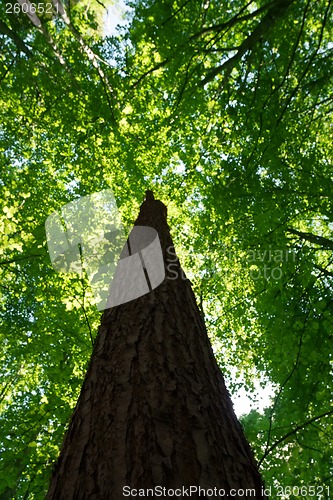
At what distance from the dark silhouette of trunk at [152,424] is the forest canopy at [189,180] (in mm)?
2582

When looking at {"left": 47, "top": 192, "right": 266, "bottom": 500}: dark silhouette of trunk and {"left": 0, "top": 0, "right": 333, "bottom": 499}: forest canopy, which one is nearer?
{"left": 47, "top": 192, "right": 266, "bottom": 500}: dark silhouette of trunk

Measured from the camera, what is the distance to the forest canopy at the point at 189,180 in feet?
15.6

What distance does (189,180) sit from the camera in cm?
841

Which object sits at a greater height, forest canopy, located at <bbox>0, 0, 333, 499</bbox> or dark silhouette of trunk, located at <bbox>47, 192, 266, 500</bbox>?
forest canopy, located at <bbox>0, 0, 333, 499</bbox>

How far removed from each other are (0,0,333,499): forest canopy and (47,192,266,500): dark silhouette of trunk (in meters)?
2.58

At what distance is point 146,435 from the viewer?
3.92 feet

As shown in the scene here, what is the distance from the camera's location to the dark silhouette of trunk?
1.06 m

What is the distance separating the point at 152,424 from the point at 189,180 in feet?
25.4

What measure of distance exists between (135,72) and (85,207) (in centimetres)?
442

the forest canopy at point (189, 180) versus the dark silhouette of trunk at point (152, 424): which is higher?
the forest canopy at point (189, 180)

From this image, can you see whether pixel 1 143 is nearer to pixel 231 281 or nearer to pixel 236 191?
pixel 236 191

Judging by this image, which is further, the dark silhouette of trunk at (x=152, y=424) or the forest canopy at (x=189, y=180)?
the forest canopy at (x=189, y=180)

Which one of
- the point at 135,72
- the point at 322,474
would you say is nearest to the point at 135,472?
the point at 322,474

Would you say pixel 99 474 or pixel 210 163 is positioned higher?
pixel 210 163
